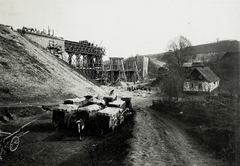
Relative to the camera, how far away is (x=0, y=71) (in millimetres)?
20078

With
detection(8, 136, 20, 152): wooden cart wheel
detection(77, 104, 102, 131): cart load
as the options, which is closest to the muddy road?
detection(8, 136, 20, 152): wooden cart wheel

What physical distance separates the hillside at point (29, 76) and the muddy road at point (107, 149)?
19.9ft

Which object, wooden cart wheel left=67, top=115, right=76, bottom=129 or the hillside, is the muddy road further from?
the hillside

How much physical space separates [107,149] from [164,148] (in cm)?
359

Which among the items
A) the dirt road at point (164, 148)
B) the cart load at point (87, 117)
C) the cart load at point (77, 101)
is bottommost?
the dirt road at point (164, 148)

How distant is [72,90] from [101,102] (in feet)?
29.7

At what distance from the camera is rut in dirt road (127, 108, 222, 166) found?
9102 millimetres

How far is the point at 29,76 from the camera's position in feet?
71.1

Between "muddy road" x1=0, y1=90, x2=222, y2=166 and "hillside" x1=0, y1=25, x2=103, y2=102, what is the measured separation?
19.9 ft

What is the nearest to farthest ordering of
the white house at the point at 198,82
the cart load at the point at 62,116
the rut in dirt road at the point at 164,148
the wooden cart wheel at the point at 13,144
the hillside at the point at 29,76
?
the wooden cart wheel at the point at 13,144, the rut in dirt road at the point at 164,148, the cart load at the point at 62,116, the hillside at the point at 29,76, the white house at the point at 198,82

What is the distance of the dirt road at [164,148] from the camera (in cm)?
910

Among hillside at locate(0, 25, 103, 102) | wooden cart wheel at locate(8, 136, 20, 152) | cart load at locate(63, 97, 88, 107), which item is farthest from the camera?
hillside at locate(0, 25, 103, 102)

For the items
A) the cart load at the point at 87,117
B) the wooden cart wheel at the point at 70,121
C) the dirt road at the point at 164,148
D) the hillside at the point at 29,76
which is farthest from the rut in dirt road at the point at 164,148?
the hillside at the point at 29,76

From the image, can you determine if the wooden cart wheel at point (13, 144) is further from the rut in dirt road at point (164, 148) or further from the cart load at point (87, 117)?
the rut in dirt road at point (164, 148)
